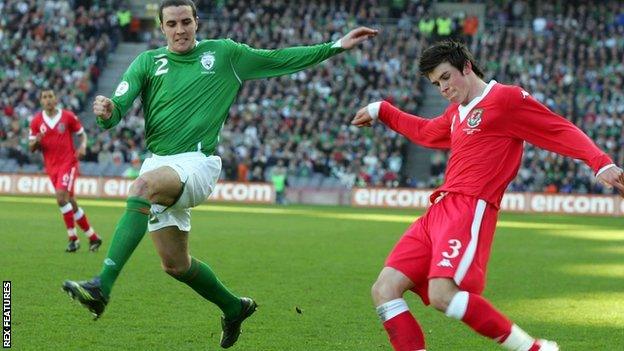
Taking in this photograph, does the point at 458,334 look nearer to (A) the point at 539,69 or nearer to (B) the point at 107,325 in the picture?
(B) the point at 107,325

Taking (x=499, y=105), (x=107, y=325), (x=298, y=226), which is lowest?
(x=298, y=226)

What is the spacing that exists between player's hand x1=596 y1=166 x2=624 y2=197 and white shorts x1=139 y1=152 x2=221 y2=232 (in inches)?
112

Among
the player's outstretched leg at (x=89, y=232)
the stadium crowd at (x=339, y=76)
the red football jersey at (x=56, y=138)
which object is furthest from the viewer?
the stadium crowd at (x=339, y=76)

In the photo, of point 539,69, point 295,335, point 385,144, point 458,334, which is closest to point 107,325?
point 295,335

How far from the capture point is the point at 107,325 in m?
9.20

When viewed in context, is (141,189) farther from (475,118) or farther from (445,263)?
(475,118)

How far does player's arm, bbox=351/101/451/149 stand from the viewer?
743 cm

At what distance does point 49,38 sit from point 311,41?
10561mm

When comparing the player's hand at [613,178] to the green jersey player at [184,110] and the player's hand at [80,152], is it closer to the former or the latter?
the green jersey player at [184,110]

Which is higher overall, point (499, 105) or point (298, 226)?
point (499, 105)

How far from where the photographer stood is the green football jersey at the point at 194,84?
8.04 meters

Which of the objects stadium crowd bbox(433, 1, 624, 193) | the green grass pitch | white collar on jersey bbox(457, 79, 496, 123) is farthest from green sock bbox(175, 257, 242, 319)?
stadium crowd bbox(433, 1, 624, 193)

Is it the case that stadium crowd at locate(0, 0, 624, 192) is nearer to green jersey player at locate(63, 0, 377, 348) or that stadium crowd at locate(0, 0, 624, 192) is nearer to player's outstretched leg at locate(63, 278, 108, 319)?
green jersey player at locate(63, 0, 377, 348)

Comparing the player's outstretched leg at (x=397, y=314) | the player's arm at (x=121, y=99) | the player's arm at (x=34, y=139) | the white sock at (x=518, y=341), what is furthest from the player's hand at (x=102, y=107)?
the player's arm at (x=34, y=139)
